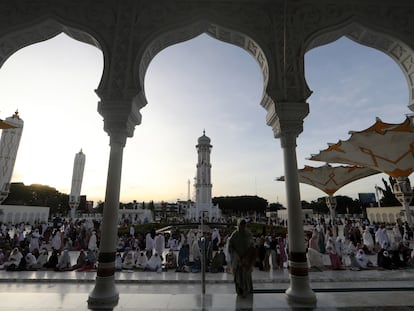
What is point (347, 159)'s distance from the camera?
12.4 m

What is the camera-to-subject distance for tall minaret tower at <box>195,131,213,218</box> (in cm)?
3997

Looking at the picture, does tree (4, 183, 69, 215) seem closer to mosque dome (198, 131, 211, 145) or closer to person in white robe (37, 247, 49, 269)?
mosque dome (198, 131, 211, 145)

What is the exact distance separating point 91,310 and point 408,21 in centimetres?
674

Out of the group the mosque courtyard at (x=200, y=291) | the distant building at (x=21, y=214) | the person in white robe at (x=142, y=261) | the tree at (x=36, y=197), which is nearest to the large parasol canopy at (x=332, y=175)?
the mosque courtyard at (x=200, y=291)

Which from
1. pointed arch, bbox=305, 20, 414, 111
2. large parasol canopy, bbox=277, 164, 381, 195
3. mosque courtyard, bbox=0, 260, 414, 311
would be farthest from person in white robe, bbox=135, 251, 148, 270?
large parasol canopy, bbox=277, 164, 381, 195

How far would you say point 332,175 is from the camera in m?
18.4

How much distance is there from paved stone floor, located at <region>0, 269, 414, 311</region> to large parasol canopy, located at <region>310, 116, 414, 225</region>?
188 inches

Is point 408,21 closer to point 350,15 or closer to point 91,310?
point 350,15

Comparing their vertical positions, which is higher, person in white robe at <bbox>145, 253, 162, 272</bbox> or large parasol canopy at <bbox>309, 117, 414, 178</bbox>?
large parasol canopy at <bbox>309, 117, 414, 178</bbox>

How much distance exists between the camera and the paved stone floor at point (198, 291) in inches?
134

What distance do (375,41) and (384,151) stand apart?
795 centimetres

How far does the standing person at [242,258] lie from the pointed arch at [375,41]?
336 centimetres

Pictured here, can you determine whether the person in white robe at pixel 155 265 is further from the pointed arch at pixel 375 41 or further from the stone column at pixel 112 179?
the pointed arch at pixel 375 41

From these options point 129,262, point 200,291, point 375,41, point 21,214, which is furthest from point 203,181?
point 375,41
